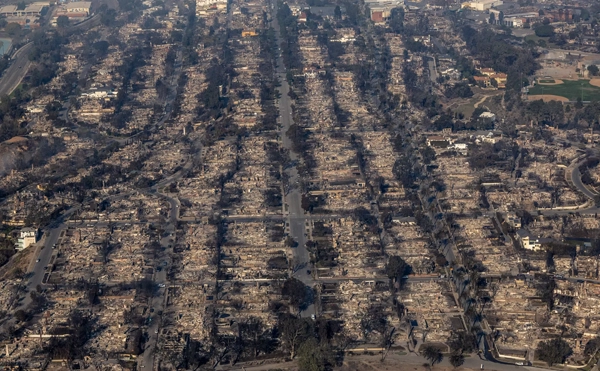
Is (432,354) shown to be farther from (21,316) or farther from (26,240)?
(26,240)

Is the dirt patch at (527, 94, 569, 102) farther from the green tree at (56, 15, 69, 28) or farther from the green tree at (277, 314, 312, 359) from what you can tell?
the green tree at (56, 15, 69, 28)

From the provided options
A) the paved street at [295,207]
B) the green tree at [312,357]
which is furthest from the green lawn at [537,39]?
the green tree at [312,357]

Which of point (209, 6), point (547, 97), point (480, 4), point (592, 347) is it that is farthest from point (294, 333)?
point (480, 4)

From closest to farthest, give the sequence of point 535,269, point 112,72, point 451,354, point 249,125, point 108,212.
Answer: point 451,354, point 535,269, point 108,212, point 249,125, point 112,72

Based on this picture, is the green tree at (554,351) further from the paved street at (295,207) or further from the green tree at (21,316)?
the green tree at (21,316)

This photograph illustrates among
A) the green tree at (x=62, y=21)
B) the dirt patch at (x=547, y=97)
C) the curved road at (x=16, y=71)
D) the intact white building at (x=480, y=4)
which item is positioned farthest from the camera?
the intact white building at (x=480, y=4)

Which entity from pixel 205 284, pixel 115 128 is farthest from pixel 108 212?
pixel 115 128

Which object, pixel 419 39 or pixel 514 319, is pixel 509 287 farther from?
pixel 419 39
